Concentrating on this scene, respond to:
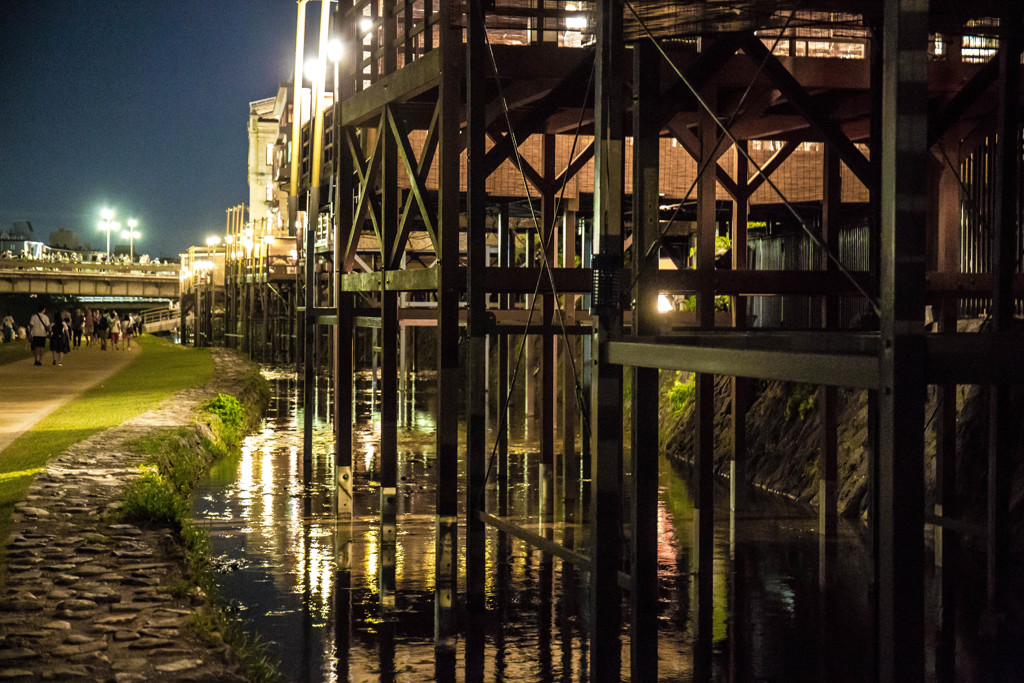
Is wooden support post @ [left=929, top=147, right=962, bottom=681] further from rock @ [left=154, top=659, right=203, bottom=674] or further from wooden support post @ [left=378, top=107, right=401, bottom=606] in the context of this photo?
rock @ [left=154, top=659, right=203, bottom=674]

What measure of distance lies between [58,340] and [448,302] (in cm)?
2830

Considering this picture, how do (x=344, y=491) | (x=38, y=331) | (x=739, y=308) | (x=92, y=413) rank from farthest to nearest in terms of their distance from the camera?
(x=38, y=331)
(x=92, y=413)
(x=344, y=491)
(x=739, y=308)

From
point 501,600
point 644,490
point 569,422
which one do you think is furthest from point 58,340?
point 644,490

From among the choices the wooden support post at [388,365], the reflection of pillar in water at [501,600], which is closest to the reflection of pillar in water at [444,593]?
the reflection of pillar in water at [501,600]

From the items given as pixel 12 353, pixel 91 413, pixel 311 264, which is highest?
pixel 311 264

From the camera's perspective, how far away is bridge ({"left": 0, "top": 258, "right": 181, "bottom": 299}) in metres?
73.5

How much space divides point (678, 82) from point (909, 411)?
5941 mm

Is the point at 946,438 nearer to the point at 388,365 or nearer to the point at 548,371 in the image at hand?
the point at 388,365

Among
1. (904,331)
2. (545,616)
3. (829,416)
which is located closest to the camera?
(904,331)

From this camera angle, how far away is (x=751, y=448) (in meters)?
17.5

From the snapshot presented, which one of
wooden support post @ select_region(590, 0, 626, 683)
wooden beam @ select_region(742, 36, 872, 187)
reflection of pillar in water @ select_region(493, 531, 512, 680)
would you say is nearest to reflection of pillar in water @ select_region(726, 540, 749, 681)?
reflection of pillar in water @ select_region(493, 531, 512, 680)

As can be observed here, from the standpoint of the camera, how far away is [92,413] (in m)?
20.4

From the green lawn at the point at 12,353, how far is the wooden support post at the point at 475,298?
Answer: 2981cm

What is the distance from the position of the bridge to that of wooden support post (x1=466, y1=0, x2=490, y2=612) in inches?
2757
